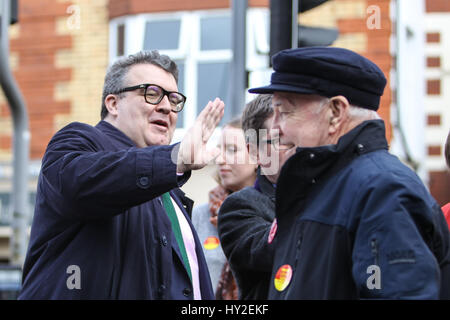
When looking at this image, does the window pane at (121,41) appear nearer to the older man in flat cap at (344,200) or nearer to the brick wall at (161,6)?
the brick wall at (161,6)

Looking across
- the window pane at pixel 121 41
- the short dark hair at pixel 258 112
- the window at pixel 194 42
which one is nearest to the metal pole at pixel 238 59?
the short dark hair at pixel 258 112

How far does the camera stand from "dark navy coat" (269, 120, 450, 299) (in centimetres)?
219

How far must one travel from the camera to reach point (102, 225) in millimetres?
2865

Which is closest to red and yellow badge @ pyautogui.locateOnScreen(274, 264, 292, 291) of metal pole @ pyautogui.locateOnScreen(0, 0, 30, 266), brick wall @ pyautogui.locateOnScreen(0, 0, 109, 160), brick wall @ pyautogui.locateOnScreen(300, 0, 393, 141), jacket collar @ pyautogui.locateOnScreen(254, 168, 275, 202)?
jacket collar @ pyautogui.locateOnScreen(254, 168, 275, 202)

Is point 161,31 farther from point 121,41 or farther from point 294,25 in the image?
point 294,25

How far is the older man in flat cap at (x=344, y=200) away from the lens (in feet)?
7.22

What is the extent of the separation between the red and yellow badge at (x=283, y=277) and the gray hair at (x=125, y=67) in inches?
46.2

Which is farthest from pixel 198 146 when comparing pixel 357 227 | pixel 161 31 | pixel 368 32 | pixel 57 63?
pixel 57 63

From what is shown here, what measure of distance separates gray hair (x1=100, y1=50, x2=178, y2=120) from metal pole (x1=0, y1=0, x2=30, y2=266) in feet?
8.83

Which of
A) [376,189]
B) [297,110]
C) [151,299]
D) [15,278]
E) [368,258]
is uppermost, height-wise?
[297,110]
